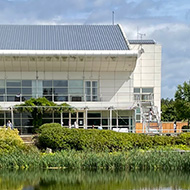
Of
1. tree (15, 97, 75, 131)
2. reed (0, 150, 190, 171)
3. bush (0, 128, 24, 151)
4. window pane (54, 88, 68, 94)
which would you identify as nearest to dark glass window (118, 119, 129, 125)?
tree (15, 97, 75, 131)

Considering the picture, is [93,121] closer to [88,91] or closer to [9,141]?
[88,91]

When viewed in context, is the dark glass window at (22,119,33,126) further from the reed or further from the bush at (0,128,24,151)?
the reed

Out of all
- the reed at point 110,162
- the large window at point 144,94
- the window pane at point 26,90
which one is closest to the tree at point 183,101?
the large window at point 144,94

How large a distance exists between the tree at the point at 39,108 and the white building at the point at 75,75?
1432 millimetres

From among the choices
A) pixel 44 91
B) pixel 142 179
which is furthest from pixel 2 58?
pixel 142 179

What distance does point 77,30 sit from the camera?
152 feet

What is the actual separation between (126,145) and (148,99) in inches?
679

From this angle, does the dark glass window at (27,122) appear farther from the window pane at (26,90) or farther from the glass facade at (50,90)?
the window pane at (26,90)

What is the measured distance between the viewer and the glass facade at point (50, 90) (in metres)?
41.7

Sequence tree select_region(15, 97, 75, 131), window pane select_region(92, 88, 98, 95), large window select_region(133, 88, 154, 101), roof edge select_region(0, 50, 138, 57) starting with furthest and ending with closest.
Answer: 1. large window select_region(133, 88, 154, 101)
2. window pane select_region(92, 88, 98, 95)
3. roof edge select_region(0, 50, 138, 57)
4. tree select_region(15, 97, 75, 131)

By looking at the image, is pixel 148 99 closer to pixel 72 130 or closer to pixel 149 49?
pixel 149 49

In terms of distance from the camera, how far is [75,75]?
42375 mm

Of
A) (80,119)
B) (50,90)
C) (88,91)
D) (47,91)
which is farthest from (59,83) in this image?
(80,119)

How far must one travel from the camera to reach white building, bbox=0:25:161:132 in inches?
1585
